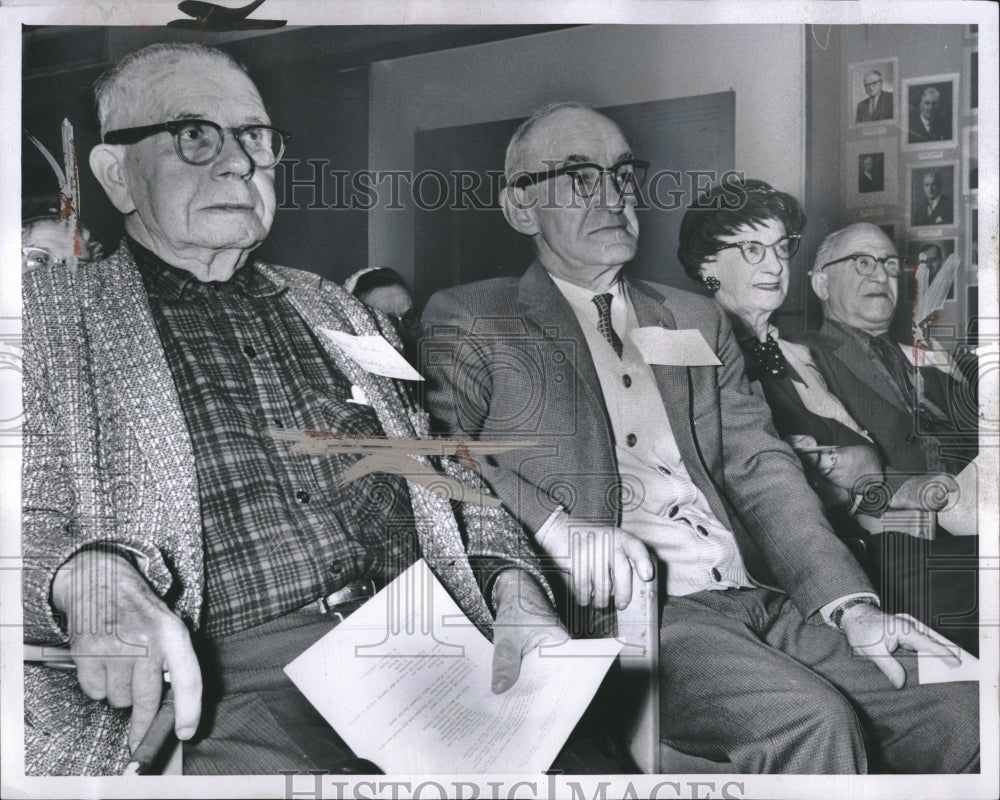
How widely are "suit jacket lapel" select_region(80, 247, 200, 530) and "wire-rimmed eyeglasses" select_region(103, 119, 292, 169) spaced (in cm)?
26

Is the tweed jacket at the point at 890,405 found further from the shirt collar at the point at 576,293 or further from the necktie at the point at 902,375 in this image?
the shirt collar at the point at 576,293

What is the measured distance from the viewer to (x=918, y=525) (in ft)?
7.47

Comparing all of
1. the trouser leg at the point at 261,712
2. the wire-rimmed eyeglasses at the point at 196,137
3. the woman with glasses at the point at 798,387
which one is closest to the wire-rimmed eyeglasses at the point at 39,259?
the wire-rimmed eyeglasses at the point at 196,137

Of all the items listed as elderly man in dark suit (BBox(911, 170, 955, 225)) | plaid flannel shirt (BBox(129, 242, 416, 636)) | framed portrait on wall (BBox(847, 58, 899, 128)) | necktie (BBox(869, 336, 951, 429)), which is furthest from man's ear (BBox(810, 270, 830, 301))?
plaid flannel shirt (BBox(129, 242, 416, 636))

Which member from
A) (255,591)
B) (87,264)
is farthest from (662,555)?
(87,264)

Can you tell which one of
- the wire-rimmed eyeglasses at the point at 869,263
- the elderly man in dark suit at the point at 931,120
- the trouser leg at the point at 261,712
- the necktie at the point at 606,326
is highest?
the elderly man in dark suit at the point at 931,120

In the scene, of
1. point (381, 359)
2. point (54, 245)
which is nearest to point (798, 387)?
point (381, 359)

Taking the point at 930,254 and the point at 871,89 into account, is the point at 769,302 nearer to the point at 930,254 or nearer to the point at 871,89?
the point at 930,254

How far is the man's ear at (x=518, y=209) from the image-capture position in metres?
2.22

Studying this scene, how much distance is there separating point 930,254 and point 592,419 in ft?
2.99

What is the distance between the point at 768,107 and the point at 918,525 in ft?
3.47

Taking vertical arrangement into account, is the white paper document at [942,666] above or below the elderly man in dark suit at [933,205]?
below

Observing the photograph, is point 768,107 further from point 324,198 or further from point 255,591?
point 255,591

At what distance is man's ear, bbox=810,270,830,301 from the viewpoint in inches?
89.1
